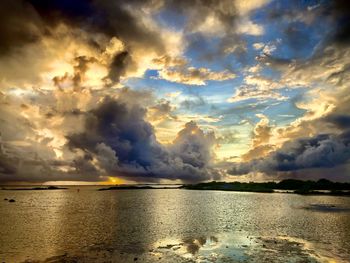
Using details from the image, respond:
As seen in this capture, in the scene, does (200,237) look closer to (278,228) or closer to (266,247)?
(266,247)

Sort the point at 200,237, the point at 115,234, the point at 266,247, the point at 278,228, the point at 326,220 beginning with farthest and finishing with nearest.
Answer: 1. the point at 326,220
2. the point at 278,228
3. the point at 115,234
4. the point at 200,237
5. the point at 266,247

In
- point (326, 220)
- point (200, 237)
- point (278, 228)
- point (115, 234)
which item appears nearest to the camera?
point (200, 237)

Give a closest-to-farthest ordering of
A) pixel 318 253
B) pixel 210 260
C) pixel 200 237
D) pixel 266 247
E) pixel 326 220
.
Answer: pixel 210 260 < pixel 318 253 < pixel 266 247 < pixel 200 237 < pixel 326 220

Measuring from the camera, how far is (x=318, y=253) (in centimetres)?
3478

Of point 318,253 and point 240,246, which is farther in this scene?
point 240,246

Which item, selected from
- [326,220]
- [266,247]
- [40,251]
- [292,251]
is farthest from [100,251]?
[326,220]

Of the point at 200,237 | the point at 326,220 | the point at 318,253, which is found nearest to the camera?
the point at 318,253

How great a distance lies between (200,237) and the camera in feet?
147

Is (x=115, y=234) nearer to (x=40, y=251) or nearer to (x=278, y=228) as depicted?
(x=40, y=251)

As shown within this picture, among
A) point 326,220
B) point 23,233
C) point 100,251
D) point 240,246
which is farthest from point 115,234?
point 326,220

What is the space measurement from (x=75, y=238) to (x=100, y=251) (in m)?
10.6

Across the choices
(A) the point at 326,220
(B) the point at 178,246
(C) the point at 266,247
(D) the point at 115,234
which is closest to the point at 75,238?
(D) the point at 115,234

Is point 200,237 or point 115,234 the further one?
point 115,234

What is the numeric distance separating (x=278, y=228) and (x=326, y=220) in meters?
16.5
